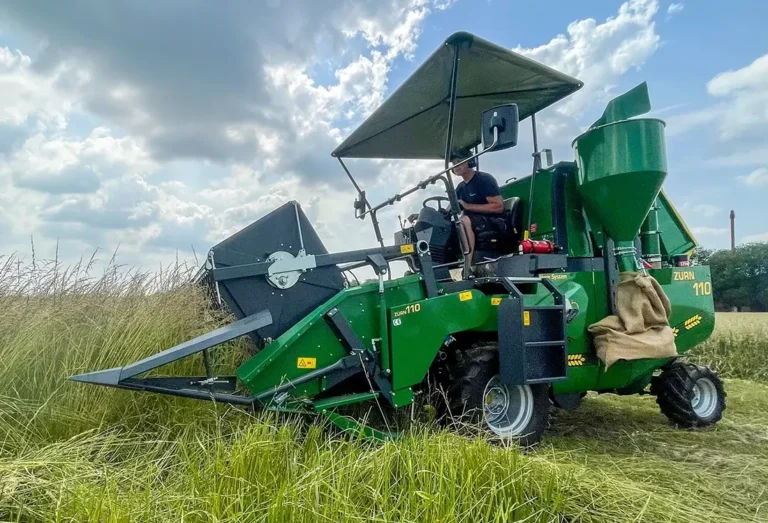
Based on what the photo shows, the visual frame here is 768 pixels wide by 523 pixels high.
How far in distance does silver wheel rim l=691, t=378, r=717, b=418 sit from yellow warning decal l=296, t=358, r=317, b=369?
11.5 ft

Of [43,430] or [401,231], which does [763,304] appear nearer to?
[401,231]

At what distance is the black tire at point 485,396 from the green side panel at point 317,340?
59 centimetres

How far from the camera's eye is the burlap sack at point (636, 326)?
4.13 m

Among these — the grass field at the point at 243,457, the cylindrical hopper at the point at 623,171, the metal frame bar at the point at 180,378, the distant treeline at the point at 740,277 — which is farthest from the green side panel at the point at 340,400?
the distant treeline at the point at 740,277

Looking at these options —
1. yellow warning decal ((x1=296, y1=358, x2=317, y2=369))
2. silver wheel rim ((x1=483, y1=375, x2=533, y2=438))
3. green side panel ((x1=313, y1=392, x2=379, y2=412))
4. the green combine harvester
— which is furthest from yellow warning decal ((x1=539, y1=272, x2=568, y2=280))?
yellow warning decal ((x1=296, y1=358, x2=317, y2=369))

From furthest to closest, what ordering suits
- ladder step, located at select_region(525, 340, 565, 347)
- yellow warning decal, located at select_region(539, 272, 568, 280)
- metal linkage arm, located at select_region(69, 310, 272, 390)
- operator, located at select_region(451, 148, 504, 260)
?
operator, located at select_region(451, 148, 504, 260), yellow warning decal, located at select_region(539, 272, 568, 280), ladder step, located at select_region(525, 340, 565, 347), metal linkage arm, located at select_region(69, 310, 272, 390)

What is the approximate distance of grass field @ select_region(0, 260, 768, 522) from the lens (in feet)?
7.20

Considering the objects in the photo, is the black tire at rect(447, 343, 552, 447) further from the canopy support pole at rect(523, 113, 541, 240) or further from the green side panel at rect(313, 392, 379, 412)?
the canopy support pole at rect(523, 113, 541, 240)

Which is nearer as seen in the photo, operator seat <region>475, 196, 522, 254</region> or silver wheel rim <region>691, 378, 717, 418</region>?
operator seat <region>475, 196, 522, 254</region>

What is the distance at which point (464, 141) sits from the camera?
562cm

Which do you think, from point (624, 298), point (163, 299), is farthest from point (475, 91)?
point (163, 299)

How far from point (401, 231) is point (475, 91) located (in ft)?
4.47

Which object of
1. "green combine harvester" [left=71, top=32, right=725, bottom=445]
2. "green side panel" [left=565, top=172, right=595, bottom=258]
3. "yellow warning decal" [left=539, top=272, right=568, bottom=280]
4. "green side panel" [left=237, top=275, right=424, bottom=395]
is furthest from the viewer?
"green side panel" [left=565, top=172, right=595, bottom=258]

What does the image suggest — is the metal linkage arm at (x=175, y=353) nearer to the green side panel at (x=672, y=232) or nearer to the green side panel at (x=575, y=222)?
the green side panel at (x=575, y=222)
